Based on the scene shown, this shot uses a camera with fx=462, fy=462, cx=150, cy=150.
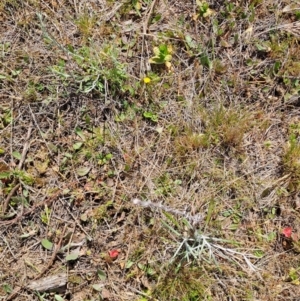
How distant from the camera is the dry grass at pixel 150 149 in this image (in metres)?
2.67

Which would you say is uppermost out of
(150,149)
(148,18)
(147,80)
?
(148,18)

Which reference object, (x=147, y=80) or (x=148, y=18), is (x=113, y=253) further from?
(x=148, y=18)

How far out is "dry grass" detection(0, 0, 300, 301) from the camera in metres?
2.67

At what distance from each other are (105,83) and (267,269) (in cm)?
146

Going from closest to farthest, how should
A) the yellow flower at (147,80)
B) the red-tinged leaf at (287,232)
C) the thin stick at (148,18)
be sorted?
the red-tinged leaf at (287,232)
the yellow flower at (147,80)
the thin stick at (148,18)

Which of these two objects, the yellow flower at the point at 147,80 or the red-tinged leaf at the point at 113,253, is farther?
the yellow flower at the point at 147,80

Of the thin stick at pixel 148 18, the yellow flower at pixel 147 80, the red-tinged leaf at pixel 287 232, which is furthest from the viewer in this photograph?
the thin stick at pixel 148 18

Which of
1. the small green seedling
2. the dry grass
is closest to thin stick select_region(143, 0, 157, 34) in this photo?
the dry grass

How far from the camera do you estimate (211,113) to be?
281 cm

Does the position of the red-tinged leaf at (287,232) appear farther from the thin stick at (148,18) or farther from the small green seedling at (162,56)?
the thin stick at (148,18)

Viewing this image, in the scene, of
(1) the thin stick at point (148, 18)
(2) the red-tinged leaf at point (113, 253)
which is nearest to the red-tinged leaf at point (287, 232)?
(2) the red-tinged leaf at point (113, 253)

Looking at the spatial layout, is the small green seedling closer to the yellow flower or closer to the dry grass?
the dry grass

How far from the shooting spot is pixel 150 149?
2816 mm

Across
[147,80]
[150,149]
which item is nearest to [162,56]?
[147,80]
